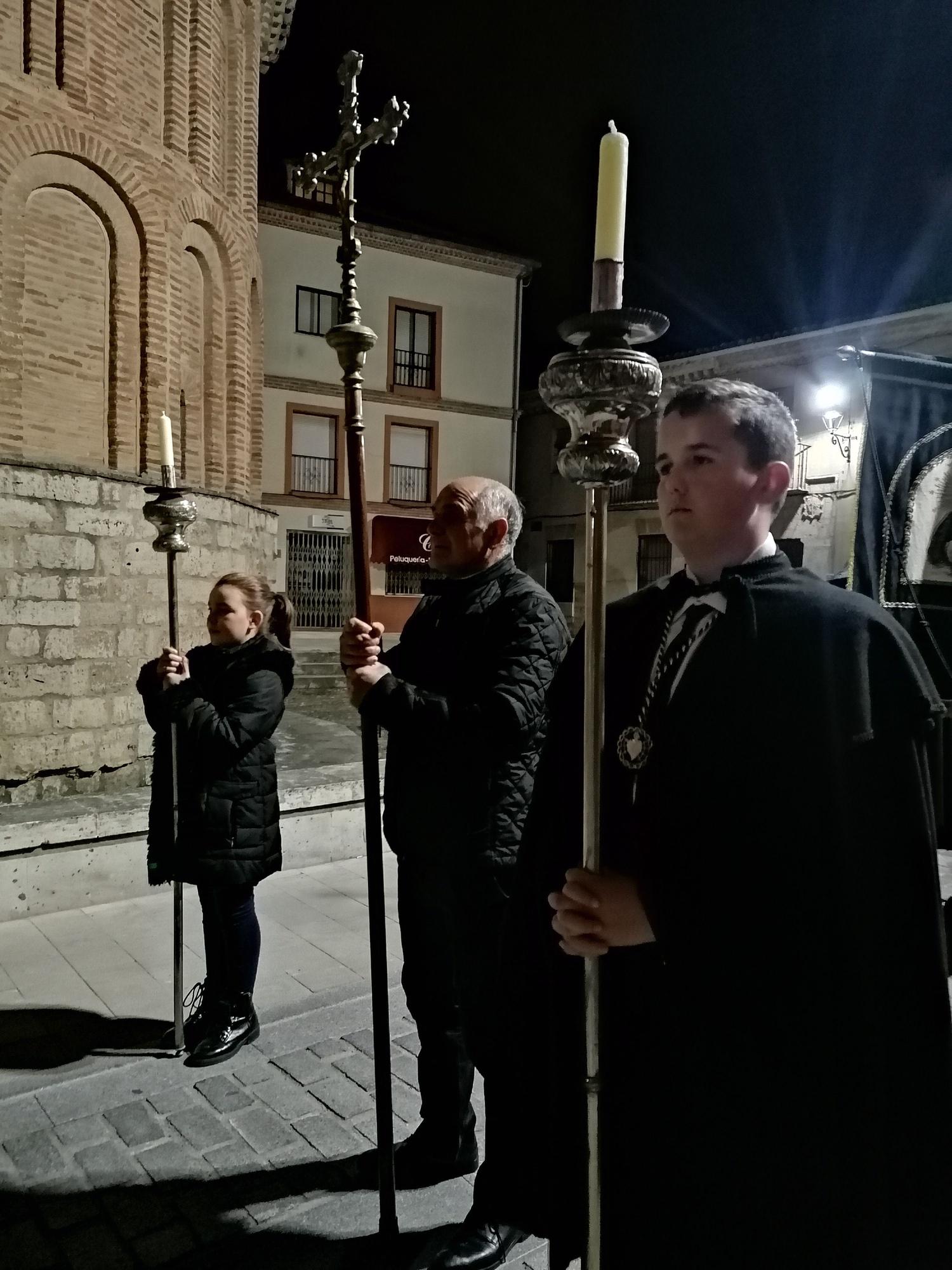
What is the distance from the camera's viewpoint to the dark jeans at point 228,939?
3762 millimetres

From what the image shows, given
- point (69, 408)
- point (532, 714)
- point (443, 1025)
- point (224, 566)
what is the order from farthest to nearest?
point (224, 566) < point (69, 408) < point (443, 1025) < point (532, 714)

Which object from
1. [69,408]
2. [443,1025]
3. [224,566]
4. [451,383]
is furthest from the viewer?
[451,383]

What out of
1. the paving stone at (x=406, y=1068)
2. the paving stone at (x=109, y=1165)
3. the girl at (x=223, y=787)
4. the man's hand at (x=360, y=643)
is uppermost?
the man's hand at (x=360, y=643)

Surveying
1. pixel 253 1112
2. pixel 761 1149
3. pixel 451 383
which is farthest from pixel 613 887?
pixel 451 383

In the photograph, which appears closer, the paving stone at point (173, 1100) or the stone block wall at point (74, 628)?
the paving stone at point (173, 1100)

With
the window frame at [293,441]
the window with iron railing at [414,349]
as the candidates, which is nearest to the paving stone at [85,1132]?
the window frame at [293,441]

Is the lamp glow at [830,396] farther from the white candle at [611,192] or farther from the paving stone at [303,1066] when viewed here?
the white candle at [611,192]

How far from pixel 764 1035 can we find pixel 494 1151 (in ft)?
3.21

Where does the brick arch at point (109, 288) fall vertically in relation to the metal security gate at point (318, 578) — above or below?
above

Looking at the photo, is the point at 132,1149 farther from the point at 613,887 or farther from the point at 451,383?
the point at 451,383

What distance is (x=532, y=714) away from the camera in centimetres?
271

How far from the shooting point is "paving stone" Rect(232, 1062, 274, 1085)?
3.42 metres

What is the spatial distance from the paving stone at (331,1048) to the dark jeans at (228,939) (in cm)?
39

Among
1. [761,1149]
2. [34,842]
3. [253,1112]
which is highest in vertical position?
[761,1149]
